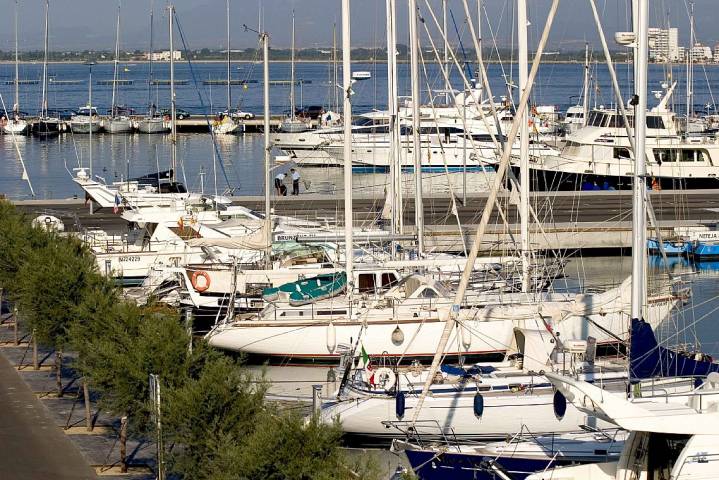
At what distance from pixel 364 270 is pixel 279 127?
7413cm

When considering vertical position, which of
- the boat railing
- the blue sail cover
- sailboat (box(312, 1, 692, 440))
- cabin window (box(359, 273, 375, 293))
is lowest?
the boat railing

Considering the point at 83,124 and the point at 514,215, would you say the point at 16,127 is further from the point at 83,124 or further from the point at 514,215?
the point at 514,215

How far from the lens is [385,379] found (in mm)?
24297

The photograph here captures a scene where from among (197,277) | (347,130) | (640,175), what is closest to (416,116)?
(347,130)

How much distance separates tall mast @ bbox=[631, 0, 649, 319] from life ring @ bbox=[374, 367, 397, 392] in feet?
18.3

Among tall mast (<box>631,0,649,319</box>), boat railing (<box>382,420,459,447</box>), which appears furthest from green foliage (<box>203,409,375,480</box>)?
boat railing (<box>382,420,459,447</box>)

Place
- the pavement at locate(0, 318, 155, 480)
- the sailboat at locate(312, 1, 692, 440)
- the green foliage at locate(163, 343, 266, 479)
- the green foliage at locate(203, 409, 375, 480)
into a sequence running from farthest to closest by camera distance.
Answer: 1. the sailboat at locate(312, 1, 692, 440)
2. the pavement at locate(0, 318, 155, 480)
3. the green foliage at locate(163, 343, 266, 479)
4. the green foliage at locate(203, 409, 375, 480)

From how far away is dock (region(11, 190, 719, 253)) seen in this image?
43250mm

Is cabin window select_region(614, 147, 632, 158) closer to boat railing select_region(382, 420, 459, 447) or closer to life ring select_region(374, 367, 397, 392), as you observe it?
life ring select_region(374, 367, 397, 392)

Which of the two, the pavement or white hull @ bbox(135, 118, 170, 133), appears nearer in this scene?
the pavement

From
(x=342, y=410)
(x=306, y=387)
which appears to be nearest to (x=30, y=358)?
(x=306, y=387)

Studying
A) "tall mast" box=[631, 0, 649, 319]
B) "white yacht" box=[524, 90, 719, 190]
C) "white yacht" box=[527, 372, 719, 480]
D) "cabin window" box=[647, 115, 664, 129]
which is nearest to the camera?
"white yacht" box=[527, 372, 719, 480]

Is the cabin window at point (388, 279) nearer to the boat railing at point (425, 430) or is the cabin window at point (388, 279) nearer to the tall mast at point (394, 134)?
the tall mast at point (394, 134)

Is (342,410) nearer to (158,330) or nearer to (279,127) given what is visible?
(158,330)
